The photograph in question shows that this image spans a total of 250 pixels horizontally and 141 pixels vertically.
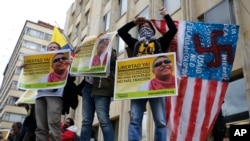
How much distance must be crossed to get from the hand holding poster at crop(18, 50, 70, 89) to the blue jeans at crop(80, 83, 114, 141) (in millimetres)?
506

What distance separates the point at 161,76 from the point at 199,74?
1.41m

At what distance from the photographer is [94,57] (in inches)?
205

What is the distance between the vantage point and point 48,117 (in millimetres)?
4855

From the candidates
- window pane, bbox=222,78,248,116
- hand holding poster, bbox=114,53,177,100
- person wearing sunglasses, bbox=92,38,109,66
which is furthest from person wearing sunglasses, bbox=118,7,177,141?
window pane, bbox=222,78,248,116

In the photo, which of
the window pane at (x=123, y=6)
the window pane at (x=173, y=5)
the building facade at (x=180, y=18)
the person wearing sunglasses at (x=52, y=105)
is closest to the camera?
the person wearing sunglasses at (x=52, y=105)

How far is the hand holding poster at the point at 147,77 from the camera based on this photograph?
4.29 m

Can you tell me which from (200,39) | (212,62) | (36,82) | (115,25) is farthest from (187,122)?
(115,25)

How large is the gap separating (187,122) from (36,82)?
268 cm

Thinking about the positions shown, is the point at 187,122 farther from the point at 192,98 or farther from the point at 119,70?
the point at 119,70

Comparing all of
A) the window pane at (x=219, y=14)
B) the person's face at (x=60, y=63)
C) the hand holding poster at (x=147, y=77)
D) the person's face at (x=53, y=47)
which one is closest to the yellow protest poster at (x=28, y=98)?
the person's face at (x=53, y=47)

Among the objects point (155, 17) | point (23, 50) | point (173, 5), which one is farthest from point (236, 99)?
point (23, 50)

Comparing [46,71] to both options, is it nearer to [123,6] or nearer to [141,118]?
[141,118]

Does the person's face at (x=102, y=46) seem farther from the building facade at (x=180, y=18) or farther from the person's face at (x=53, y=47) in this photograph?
the building facade at (x=180, y=18)

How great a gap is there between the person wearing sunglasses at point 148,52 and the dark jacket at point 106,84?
17.5 inches
